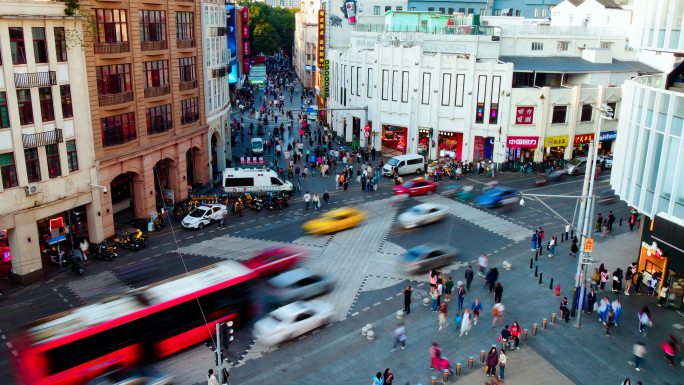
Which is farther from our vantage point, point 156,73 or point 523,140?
point 523,140

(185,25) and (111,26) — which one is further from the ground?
(185,25)

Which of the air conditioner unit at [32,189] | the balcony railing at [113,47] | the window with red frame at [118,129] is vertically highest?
the balcony railing at [113,47]

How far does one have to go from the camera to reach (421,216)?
38.8m

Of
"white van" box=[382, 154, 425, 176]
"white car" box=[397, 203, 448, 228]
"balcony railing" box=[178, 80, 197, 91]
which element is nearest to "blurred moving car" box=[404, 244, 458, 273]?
"white car" box=[397, 203, 448, 228]

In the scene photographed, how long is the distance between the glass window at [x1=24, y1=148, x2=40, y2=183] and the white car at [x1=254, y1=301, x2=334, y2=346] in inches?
590

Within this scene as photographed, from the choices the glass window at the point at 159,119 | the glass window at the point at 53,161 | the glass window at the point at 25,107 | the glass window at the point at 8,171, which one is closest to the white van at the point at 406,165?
the glass window at the point at 159,119

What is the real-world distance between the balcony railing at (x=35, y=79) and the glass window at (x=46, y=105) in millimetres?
408

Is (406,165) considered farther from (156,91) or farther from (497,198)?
(156,91)

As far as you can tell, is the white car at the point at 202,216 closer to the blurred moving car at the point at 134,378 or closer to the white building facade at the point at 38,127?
the white building facade at the point at 38,127

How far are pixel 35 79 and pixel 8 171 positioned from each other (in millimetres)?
4884

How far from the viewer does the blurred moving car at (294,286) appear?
1062 inches

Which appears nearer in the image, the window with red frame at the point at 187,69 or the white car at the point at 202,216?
the white car at the point at 202,216

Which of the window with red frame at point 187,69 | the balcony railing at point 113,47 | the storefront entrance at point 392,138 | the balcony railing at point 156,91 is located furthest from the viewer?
the storefront entrance at point 392,138

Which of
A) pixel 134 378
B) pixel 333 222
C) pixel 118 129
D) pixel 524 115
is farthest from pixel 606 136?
pixel 134 378
